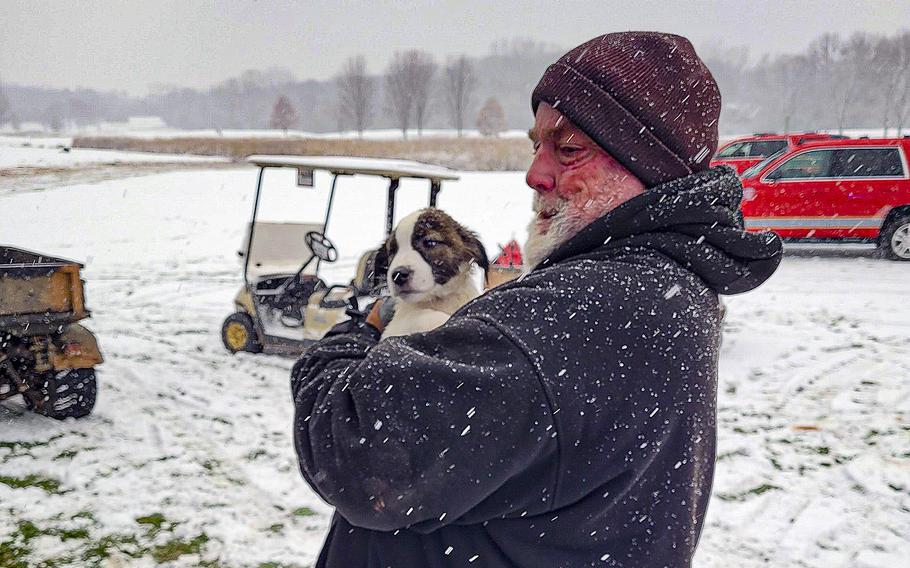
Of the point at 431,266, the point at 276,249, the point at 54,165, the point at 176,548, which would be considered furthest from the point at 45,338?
the point at 54,165

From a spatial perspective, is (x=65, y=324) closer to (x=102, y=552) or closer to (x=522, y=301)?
(x=102, y=552)

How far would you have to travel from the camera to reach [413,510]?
959mm

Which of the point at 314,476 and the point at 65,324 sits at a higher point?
the point at 314,476

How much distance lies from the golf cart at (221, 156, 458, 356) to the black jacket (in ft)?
14.8

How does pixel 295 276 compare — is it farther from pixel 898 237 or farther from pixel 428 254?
pixel 898 237

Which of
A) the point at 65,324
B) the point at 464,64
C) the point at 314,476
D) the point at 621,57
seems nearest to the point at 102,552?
the point at 65,324

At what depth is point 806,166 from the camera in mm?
10641

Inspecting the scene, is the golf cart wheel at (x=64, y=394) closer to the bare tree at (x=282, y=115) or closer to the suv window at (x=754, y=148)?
the suv window at (x=754, y=148)

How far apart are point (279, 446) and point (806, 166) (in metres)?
9.96

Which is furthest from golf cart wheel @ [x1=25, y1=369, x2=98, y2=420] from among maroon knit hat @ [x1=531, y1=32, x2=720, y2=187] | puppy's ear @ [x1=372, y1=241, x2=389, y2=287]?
maroon knit hat @ [x1=531, y1=32, x2=720, y2=187]

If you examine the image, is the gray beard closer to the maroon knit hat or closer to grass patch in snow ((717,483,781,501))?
the maroon knit hat

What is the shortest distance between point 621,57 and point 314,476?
0.91 meters

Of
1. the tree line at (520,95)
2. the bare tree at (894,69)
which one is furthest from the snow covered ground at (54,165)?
the bare tree at (894,69)

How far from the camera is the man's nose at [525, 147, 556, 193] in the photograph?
1.19m
